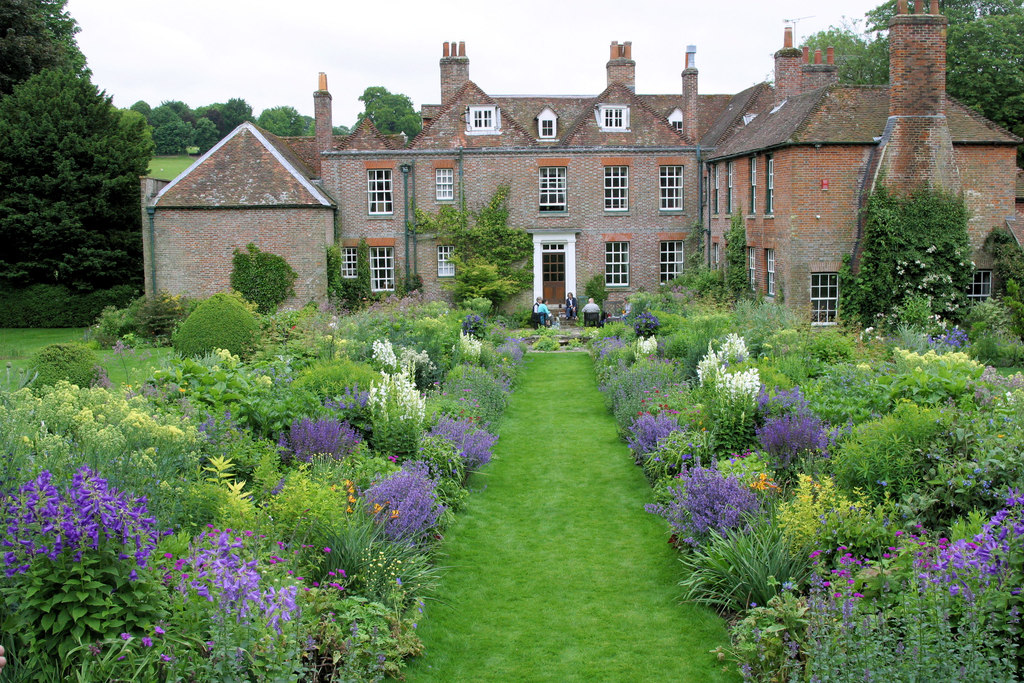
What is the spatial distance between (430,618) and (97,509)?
3.21 m

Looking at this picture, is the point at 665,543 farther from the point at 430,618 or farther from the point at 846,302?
the point at 846,302

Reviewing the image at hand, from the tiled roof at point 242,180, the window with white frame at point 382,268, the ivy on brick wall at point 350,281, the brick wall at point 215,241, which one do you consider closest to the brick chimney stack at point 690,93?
the window with white frame at point 382,268

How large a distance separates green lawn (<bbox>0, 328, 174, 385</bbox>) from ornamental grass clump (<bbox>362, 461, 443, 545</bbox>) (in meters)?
5.93

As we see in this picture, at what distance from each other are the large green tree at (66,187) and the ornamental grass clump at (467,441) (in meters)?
25.1

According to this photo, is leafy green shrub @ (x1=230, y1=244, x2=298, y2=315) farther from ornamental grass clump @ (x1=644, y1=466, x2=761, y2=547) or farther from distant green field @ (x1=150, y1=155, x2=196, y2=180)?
distant green field @ (x1=150, y1=155, x2=196, y2=180)

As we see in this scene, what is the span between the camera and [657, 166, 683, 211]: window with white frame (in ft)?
106

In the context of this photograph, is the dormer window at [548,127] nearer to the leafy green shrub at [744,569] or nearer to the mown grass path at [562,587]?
the mown grass path at [562,587]

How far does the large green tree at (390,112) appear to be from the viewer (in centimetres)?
7869

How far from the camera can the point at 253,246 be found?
2822 centimetres

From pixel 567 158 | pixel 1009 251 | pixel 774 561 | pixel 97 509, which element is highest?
pixel 567 158

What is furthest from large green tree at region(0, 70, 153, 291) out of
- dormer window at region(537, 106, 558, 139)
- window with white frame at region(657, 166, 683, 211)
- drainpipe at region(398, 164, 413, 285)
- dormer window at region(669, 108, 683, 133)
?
dormer window at region(669, 108, 683, 133)

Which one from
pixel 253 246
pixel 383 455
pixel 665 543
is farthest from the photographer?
pixel 253 246

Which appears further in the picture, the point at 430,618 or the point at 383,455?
the point at 383,455

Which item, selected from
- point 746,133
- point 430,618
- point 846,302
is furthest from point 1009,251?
A: point 430,618
